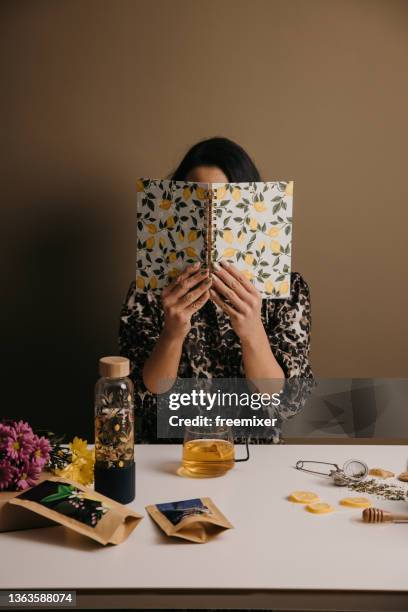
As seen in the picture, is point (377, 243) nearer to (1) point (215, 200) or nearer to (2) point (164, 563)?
(1) point (215, 200)

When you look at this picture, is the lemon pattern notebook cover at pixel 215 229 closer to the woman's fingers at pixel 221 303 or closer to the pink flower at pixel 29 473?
the woman's fingers at pixel 221 303

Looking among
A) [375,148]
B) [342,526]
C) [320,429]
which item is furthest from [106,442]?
[375,148]

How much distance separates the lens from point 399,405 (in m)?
2.18

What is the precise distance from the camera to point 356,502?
3.67 feet

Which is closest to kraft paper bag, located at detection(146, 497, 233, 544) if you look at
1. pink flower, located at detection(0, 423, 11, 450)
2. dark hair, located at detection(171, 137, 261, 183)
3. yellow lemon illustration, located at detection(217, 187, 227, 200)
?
pink flower, located at detection(0, 423, 11, 450)

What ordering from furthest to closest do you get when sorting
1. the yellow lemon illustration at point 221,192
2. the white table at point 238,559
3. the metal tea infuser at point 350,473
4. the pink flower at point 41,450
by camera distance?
the yellow lemon illustration at point 221,192, the metal tea infuser at point 350,473, the pink flower at point 41,450, the white table at point 238,559

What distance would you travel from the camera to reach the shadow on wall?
2.04 m

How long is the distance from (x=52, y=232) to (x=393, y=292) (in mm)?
1094


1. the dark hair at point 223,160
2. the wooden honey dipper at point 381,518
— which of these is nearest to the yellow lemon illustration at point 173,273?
the dark hair at point 223,160

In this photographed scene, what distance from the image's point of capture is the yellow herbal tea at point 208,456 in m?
1.22

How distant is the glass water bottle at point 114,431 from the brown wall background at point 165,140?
103cm

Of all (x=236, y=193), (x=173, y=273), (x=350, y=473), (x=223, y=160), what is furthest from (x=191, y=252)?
(x=350, y=473)

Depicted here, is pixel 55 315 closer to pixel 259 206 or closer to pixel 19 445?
pixel 259 206

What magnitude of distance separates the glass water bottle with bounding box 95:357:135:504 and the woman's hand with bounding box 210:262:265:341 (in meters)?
0.49
